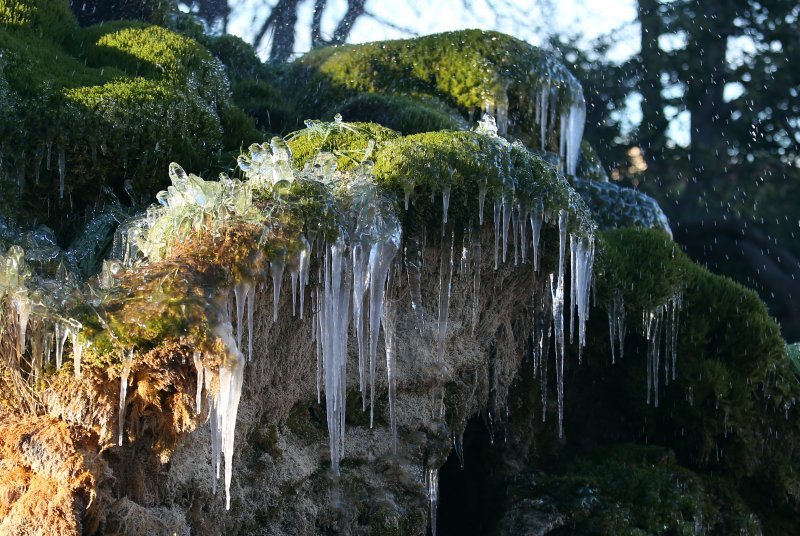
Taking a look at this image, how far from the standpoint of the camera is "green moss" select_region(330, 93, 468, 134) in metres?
7.07

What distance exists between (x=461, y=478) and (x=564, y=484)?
2.75 feet

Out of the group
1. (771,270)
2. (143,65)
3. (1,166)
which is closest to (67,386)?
(1,166)

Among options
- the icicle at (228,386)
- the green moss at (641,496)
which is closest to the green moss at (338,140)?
the icicle at (228,386)

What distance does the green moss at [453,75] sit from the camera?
27.3ft

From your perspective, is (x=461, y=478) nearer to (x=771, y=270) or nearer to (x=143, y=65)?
(x=143, y=65)

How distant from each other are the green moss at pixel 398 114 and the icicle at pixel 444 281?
177 cm

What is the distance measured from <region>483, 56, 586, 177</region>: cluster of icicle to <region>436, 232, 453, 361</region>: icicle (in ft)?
9.53

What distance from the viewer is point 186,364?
4043 mm

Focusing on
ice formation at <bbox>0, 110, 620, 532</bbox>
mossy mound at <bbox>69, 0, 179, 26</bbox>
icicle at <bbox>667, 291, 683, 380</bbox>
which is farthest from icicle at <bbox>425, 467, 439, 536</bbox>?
mossy mound at <bbox>69, 0, 179, 26</bbox>

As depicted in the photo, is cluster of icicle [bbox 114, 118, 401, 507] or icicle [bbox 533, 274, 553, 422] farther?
icicle [bbox 533, 274, 553, 422]

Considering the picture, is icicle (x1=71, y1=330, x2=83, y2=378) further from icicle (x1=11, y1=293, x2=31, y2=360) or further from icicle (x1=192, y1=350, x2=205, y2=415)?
icicle (x1=192, y1=350, x2=205, y2=415)

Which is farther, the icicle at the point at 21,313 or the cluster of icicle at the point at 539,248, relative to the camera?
the cluster of icicle at the point at 539,248

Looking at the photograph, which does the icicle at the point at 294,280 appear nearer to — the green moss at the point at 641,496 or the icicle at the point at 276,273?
the icicle at the point at 276,273

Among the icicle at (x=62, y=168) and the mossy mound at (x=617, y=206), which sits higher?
the mossy mound at (x=617, y=206)
